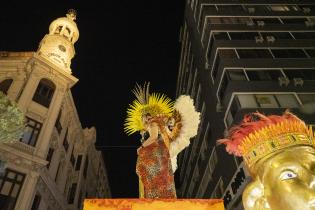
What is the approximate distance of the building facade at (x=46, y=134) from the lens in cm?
1712

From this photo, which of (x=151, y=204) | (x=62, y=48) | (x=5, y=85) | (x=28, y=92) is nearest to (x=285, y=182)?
(x=151, y=204)

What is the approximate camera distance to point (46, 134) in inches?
789

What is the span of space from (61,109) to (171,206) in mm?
21467

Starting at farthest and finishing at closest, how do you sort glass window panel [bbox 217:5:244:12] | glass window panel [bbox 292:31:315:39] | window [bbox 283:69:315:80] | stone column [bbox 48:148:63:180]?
glass window panel [bbox 217:5:244:12]
glass window panel [bbox 292:31:315:39]
window [bbox 283:69:315:80]
stone column [bbox 48:148:63:180]

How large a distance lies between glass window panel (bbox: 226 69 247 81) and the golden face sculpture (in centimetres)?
1839

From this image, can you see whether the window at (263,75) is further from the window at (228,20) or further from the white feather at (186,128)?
the white feather at (186,128)

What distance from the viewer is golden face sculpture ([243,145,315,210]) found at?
2930mm

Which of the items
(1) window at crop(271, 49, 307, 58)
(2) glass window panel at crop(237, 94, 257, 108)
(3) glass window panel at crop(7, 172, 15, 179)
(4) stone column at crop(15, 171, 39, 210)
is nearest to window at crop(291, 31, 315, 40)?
(1) window at crop(271, 49, 307, 58)

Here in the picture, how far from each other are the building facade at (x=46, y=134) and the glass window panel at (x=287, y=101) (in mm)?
16093

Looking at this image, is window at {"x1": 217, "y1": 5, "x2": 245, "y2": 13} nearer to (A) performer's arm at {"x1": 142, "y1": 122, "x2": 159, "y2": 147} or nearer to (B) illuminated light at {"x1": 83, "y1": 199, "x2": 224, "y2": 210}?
(A) performer's arm at {"x1": 142, "y1": 122, "x2": 159, "y2": 147}

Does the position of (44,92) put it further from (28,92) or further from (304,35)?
(304,35)

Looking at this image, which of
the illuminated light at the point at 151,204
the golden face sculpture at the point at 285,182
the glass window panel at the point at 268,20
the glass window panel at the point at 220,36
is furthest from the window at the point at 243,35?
the golden face sculpture at the point at 285,182

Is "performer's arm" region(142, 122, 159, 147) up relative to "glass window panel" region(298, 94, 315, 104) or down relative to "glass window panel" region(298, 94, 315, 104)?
down

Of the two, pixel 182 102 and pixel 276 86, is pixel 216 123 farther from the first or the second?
pixel 182 102
